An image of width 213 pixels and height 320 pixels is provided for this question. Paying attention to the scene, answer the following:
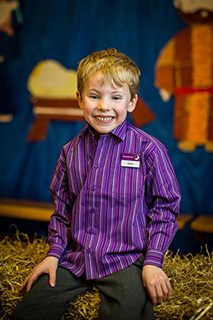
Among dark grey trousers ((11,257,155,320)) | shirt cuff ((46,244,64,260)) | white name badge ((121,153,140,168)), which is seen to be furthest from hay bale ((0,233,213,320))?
white name badge ((121,153,140,168))

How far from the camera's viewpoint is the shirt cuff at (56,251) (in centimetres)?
150

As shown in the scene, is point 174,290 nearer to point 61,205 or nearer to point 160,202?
point 160,202

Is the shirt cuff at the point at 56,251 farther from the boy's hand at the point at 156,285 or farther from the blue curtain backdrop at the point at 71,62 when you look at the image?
the blue curtain backdrop at the point at 71,62

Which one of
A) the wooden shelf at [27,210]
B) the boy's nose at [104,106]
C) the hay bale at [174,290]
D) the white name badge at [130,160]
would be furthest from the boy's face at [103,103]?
the wooden shelf at [27,210]

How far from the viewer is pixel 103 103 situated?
4.67 feet

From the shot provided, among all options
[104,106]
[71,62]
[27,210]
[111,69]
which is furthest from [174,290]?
[71,62]

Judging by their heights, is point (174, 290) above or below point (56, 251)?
below

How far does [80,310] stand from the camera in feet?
4.46

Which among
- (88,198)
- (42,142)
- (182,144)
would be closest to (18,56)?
(42,142)

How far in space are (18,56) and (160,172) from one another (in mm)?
2491

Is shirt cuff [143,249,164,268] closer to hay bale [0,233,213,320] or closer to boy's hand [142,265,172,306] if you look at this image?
boy's hand [142,265,172,306]

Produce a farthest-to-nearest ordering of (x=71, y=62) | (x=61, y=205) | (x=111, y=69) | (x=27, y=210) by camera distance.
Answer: (x=71, y=62) < (x=27, y=210) < (x=61, y=205) < (x=111, y=69)

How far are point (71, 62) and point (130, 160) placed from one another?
207 centimetres

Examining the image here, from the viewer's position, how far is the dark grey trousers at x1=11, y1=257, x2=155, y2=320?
1268mm
